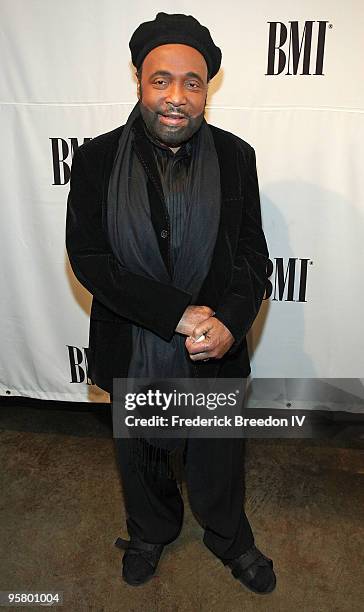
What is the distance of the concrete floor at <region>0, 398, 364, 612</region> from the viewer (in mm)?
1902

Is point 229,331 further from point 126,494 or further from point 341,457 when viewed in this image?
point 341,457

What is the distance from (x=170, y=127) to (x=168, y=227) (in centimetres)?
24

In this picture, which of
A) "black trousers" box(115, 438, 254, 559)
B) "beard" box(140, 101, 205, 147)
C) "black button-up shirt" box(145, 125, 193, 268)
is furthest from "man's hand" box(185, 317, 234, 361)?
"beard" box(140, 101, 205, 147)

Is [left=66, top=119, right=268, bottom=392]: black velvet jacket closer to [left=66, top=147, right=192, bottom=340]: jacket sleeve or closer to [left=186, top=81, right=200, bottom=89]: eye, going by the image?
[left=66, top=147, right=192, bottom=340]: jacket sleeve

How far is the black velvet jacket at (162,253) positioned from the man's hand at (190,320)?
0.03 meters

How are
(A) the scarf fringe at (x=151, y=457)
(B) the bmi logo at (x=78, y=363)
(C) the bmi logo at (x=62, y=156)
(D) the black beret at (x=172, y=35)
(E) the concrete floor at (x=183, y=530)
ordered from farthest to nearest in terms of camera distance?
(B) the bmi logo at (x=78, y=363) → (C) the bmi logo at (x=62, y=156) → (E) the concrete floor at (x=183, y=530) → (A) the scarf fringe at (x=151, y=457) → (D) the black beret at (x=172, y=35)

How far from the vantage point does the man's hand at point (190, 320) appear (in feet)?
5.08

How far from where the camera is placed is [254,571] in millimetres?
1922

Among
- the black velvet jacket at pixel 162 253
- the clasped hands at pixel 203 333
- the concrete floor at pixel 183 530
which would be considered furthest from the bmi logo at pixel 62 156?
the concrete floor at pixel 183 530

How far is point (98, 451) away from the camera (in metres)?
2.58

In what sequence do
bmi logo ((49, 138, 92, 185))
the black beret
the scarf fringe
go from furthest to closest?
bmi logo ((49, 138, 92, 185))
the scarf fringe
the black beret

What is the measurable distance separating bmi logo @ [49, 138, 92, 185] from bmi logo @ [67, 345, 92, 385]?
2.35 feet

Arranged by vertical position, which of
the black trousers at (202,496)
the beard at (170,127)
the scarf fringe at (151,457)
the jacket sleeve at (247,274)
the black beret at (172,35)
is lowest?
the black trousers at (202,496)

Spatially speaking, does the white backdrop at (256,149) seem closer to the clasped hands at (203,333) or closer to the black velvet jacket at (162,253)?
the black velvet jacket at (162,253)
